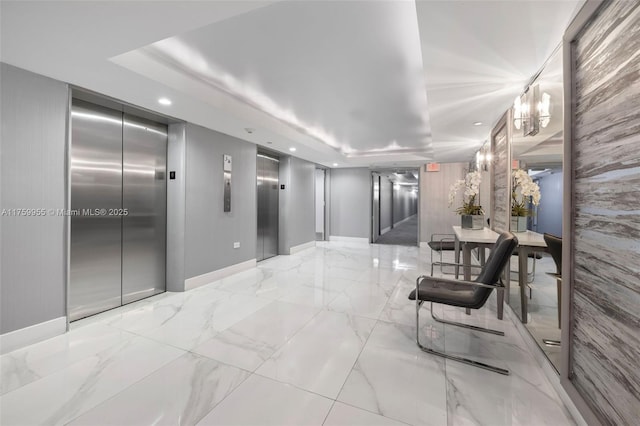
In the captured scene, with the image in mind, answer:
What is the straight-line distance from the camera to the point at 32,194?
8.16 ft

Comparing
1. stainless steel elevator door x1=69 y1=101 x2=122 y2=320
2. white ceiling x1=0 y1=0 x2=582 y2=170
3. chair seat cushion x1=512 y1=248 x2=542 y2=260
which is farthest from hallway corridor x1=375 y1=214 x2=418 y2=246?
stainless steel elevator door x1=69 y1=101 x2=122 y2=320

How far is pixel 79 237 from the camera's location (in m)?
Result: 2.98

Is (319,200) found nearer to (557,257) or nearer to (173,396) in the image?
(557,257)

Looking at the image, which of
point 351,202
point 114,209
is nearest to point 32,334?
point 114,209

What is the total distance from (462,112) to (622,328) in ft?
9.79

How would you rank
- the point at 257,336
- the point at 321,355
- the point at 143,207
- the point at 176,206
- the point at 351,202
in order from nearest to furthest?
the point at 321,355
the point at 257,336
the point at 143,207
the point at 176,206
the point at 351,202

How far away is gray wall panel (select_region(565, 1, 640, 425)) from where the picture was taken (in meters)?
→ 1.21

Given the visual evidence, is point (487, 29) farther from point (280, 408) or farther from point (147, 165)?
point (147, 165)

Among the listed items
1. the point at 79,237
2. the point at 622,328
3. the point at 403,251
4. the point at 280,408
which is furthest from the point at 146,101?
the point at 403,251

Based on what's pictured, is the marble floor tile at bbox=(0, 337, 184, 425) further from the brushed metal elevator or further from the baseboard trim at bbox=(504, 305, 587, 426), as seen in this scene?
the baseboard trim at bbox=(504, 305, 587, 426)

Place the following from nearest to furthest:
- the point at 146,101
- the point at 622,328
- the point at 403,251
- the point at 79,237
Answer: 1. the point at 622,328
2. the point at 79,237
3. the point at 146,101
4. the point at 403,251

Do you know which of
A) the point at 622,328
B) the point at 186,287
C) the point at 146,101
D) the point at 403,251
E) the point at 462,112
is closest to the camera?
the point at 622,328

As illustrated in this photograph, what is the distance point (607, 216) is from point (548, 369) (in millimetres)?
1344

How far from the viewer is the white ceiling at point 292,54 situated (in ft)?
5.69
